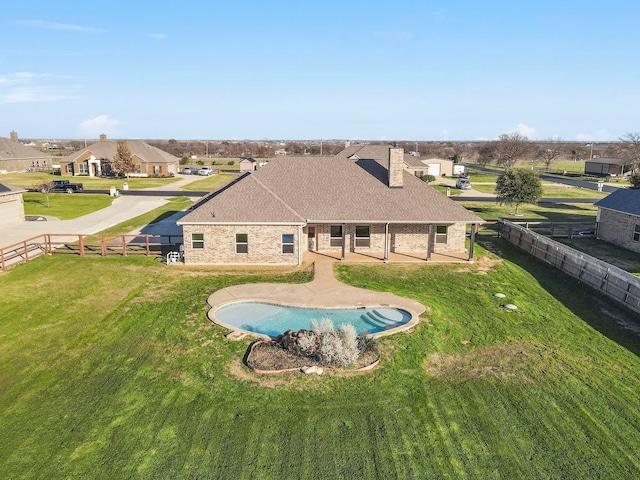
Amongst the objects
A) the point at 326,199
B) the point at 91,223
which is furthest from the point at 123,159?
the point at 326,199

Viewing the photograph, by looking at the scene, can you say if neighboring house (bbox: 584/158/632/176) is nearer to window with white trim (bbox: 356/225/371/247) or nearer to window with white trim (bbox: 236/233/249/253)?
window with white trim (bbox: 356/225/371/247)

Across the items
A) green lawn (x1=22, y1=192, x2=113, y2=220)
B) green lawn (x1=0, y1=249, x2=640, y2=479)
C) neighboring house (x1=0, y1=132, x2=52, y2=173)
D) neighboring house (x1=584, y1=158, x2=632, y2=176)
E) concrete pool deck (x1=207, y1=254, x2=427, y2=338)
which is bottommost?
green lawn (x1=0, y1=249, x2=640, y2=479)

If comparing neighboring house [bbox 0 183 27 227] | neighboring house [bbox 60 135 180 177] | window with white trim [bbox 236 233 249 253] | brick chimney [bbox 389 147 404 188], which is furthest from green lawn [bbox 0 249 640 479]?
neighboring house [bbox 60 135 180 177]

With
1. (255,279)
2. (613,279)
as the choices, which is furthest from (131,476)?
(613,279)

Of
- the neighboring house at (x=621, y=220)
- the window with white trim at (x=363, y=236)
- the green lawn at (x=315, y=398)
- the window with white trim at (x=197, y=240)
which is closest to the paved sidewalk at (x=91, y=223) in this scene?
the window with white trim at (x=197, y=240)

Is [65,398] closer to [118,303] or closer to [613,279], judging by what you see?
[118,303]

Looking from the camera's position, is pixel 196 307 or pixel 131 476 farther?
pixel 196 307
